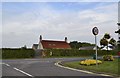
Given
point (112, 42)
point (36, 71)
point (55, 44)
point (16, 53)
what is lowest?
point (36, 71)

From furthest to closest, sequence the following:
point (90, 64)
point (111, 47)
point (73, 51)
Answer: point (111, 47), point (73, 51), point (90, 64)

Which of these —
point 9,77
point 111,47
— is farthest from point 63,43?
point 9,77

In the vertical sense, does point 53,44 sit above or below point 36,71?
above

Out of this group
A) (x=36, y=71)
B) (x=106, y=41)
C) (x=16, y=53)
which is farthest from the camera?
(x=106, y=41)

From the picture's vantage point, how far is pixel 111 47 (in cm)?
8581

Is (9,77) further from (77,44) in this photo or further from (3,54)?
(77,44)

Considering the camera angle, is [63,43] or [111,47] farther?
[63,43]

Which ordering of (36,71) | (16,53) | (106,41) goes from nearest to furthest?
(36,71), (16,53), (106,41)

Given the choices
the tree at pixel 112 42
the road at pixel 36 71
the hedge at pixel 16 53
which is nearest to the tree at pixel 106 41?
the tree at pixel 112 42

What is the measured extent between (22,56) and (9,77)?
4159 centimetres

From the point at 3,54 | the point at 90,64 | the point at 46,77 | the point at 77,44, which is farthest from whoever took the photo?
the point at 77,44

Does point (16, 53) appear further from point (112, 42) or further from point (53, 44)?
point (53, 44)

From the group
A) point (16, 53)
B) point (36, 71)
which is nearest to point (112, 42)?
point (16, 53)

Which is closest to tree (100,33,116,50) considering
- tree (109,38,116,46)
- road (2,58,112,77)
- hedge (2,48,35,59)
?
tree (109,38,116,46)
